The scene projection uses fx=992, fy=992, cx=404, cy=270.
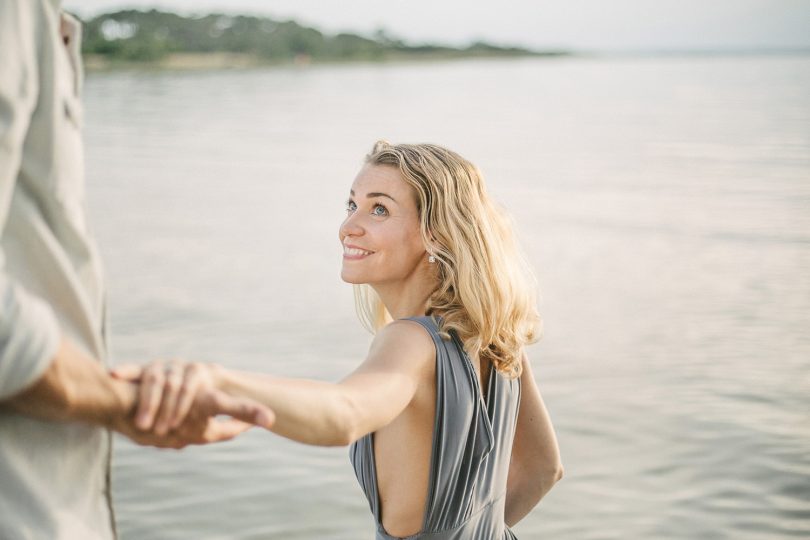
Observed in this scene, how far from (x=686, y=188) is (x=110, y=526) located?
1548 centimetres

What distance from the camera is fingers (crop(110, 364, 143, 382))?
144cm

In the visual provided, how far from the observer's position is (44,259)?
1.40 metres

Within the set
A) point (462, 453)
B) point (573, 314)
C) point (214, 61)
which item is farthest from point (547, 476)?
point (214, 61)

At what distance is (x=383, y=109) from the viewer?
3575cm

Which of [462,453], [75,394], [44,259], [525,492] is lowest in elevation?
[525,492]

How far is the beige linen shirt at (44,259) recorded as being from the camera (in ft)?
4.25

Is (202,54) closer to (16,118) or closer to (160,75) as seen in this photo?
(160,75)

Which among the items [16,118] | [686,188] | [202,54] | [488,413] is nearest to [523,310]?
[488,413]

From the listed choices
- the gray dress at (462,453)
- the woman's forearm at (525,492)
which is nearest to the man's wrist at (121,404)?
the gray dress at (462,453)

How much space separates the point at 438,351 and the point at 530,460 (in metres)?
0.78

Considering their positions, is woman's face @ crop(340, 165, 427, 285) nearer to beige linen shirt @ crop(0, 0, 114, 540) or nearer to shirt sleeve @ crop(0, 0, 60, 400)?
beige linen shirt @ crop(0, 0, 114, 540)

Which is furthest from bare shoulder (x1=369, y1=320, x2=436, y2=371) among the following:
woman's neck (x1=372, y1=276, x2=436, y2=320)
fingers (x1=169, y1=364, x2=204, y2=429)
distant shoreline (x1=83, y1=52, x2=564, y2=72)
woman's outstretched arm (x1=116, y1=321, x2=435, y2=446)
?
distant shoreline (x1=83, y1=52, x2=564, y2=72)

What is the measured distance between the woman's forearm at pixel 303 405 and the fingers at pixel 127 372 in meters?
0.15

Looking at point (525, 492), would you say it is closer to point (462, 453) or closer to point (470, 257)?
point (462, 453)
